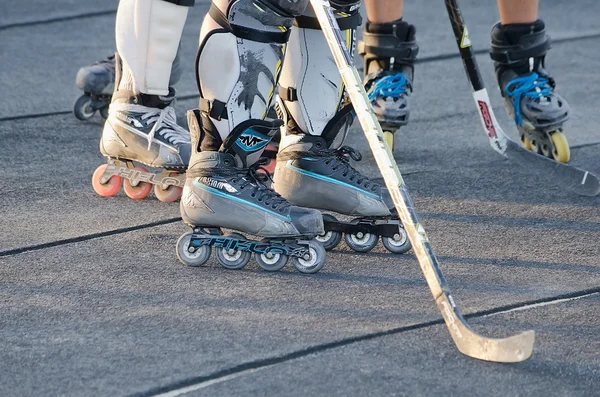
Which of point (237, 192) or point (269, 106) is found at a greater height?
point (269, 106)

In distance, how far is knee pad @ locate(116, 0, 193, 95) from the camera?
3033mm

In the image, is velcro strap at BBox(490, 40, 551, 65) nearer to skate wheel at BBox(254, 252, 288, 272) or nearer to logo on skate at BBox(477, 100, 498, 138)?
logo on skate at BBox(477, 100, 498, 138)

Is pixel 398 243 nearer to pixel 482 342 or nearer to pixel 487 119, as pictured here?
pixel 482 342

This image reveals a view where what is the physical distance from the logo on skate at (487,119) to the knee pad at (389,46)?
0.30 m

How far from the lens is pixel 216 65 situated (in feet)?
8.47

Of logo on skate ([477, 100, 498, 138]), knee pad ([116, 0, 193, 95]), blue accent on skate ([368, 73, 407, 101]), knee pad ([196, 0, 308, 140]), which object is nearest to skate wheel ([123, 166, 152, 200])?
knee pad ([116, 0, 193, 95])

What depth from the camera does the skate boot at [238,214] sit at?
102 inches

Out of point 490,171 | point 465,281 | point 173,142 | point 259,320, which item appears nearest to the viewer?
point 259,320

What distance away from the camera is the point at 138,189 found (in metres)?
3.21

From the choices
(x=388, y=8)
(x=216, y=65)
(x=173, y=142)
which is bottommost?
(x=173, y=142)

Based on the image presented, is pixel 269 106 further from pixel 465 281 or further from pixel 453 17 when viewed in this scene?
pixel 453 17

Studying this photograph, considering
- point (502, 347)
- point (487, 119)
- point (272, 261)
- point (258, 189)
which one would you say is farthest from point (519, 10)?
point (502, 347)

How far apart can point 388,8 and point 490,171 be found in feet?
2.26

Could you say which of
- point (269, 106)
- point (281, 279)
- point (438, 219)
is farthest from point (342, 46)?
point (438, 219)
